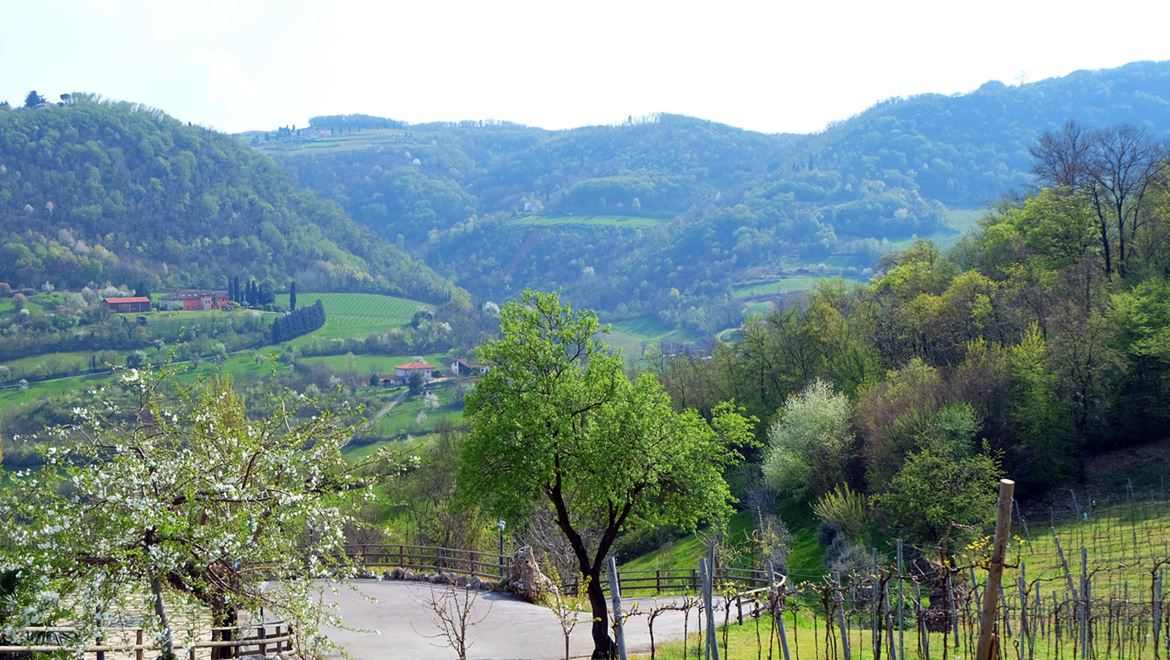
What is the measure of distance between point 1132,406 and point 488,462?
37.2m

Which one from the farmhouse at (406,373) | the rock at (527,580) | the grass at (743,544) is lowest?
the farmhouse at (406,373)

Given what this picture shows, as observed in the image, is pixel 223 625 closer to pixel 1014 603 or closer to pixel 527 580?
pixel 527 580

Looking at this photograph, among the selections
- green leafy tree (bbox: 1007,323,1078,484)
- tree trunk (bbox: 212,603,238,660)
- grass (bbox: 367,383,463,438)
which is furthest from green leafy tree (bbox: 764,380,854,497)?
grass (bbox: 367,383,463,438)

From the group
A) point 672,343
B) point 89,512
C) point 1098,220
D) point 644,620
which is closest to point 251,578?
point 89,512

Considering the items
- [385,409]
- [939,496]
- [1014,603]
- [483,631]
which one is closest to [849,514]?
[939,496]

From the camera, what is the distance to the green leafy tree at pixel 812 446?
5341cm

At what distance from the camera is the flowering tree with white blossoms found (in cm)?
1413

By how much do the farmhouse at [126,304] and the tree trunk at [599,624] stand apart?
185 metres

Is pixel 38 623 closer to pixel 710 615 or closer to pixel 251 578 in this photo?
pixel 251 578

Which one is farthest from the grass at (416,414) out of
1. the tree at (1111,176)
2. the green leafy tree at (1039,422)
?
the green leafy tree at (1039,422)

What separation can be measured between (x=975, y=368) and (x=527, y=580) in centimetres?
2742

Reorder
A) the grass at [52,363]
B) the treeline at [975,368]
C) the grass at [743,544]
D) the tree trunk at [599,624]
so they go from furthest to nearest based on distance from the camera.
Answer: the grass at [52,363], the grass at [743,544], the treeline at [975,368], the tree trunk at [599,624]

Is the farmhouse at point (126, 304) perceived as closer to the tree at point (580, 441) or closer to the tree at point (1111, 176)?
the tree at point (1111, 176)

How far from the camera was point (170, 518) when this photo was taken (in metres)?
13.6
